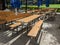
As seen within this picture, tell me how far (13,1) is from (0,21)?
4.53ft

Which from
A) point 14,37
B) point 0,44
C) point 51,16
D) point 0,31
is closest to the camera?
point 0,44

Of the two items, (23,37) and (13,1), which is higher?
(13,1)

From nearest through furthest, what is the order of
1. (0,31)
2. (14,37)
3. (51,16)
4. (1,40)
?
(1,40)
(14,37)
(0,31)
(51,16)

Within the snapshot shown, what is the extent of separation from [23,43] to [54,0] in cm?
Answer: 4093

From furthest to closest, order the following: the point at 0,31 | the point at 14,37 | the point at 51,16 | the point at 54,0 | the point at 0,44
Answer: the point at 54,0, the point at 51,16, the point at 0,31, the point at 14,37, the point at 0,44

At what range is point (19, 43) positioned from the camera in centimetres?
555

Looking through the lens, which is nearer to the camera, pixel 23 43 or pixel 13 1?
pixel 23 43

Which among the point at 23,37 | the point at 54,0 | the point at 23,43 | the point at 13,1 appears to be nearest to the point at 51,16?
the point at 13,1

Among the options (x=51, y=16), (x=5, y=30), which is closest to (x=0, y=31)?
(x=5, y=30)

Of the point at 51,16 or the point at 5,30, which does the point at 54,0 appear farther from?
the point at 5,30

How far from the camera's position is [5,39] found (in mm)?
6004

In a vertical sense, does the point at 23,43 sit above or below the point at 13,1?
below

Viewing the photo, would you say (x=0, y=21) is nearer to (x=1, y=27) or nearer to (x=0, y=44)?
(x=1, y=27)

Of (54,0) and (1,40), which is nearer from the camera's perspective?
(1,40)
